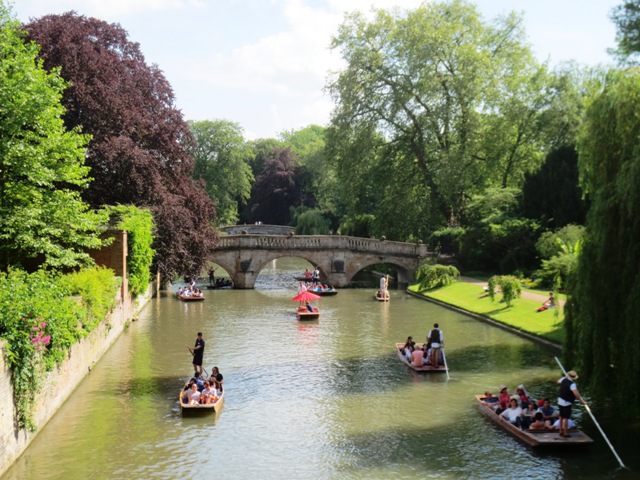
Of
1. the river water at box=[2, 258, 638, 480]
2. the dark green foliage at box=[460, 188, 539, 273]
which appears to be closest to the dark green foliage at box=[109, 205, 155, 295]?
the river water at box=[2, 258, 638, 480]

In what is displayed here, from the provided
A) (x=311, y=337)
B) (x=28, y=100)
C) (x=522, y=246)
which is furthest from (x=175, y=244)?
(x=522, y=246)

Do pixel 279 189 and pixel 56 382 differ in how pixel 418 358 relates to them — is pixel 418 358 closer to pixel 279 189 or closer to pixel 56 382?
pixel 56 382

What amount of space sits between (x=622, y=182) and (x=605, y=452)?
543 centimetres

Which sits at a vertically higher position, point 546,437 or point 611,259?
point 611,259

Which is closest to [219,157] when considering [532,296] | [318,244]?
[318,244]

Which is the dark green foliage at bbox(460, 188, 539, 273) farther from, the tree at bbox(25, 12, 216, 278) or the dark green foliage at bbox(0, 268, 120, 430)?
the dark green foliage at bbox(0, 268, 120, 430)

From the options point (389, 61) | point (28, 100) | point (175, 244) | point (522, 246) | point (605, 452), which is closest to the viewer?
point (605, 452)

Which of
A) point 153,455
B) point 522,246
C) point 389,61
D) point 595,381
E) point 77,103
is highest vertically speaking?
point 389,61

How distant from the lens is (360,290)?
45.6m

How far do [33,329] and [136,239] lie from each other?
1830cm

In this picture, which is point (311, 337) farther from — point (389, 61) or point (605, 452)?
point (389, 61)

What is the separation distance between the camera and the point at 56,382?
16.0 metres

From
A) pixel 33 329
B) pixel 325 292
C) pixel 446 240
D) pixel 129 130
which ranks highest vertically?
pixel 129 130

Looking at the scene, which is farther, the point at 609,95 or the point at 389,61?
→ the point at 389,61
